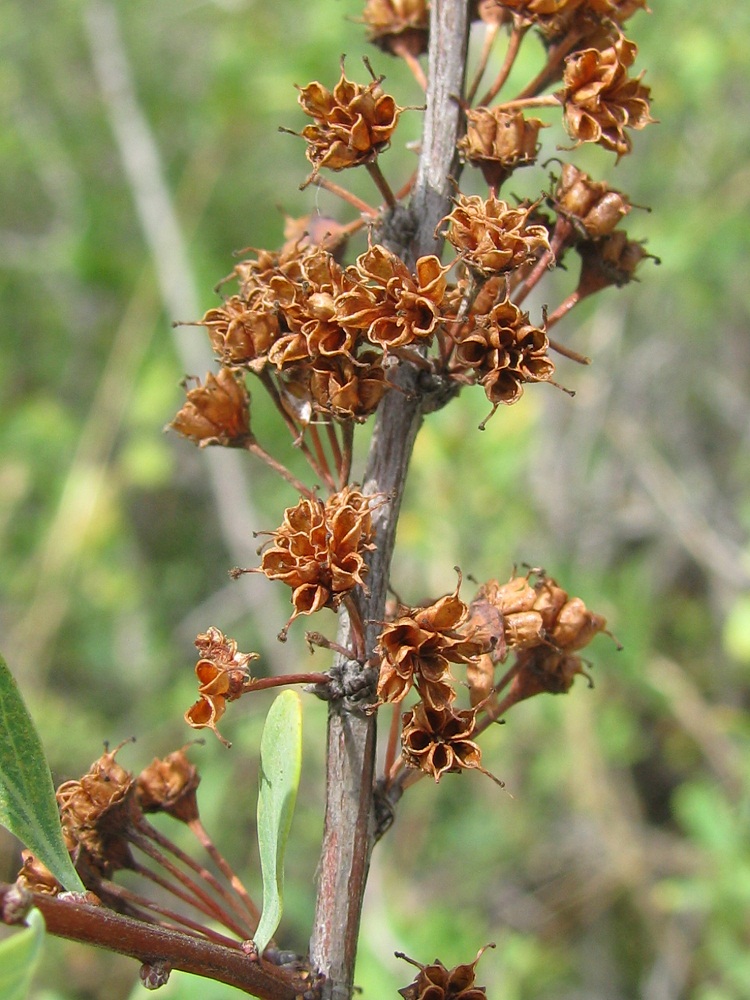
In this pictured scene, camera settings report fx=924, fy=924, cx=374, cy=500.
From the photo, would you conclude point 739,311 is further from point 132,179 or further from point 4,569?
point 4,569

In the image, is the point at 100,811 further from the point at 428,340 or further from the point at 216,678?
the point at 428,340

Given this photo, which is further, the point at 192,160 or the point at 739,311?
the point at 192,160

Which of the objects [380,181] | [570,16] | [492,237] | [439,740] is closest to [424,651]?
[439,740]

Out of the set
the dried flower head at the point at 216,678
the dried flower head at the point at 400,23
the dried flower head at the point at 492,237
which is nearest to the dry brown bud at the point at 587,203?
the dried flower head at the point at 492,237

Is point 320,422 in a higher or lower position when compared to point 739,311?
lower

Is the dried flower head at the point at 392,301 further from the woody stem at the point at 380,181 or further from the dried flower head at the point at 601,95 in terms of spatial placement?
the dried flower head at the point at 601,95

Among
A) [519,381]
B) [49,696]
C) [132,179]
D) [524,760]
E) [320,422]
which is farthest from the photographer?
[132,179]

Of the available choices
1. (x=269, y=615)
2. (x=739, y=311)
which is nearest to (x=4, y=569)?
(x=269, y=615)
